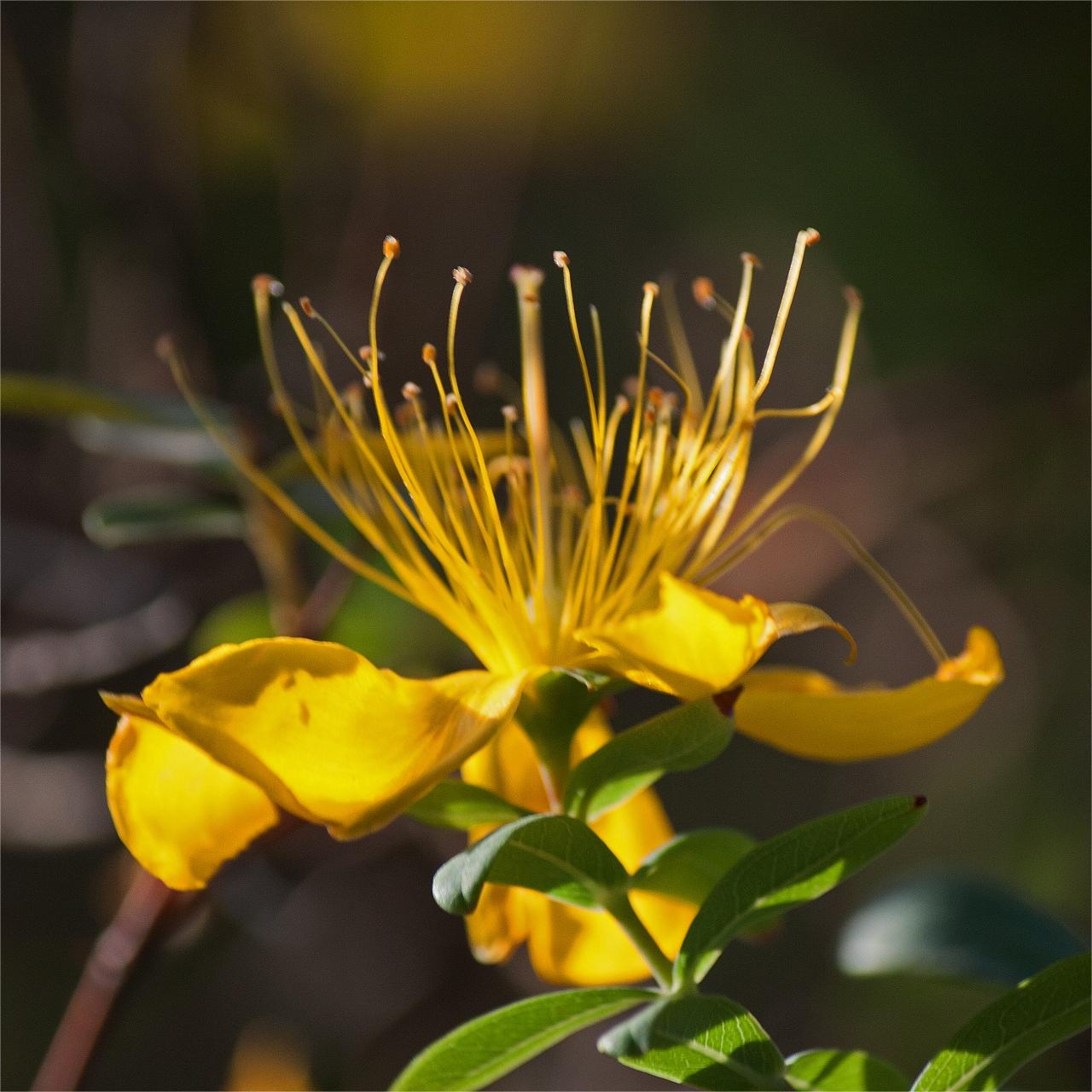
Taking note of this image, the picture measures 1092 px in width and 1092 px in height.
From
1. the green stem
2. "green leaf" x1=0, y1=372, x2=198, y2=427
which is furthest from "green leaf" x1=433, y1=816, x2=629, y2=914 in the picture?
"green leaf" x1=0, y1=372, x2=198, y2=427

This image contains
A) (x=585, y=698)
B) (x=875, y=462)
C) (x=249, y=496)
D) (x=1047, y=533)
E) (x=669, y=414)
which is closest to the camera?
(x=585, y=698)

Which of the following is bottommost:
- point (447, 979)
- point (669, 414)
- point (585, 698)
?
point (447, 979)

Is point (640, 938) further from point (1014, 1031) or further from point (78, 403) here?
point (78, 403)

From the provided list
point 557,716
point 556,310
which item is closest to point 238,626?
point 557,716

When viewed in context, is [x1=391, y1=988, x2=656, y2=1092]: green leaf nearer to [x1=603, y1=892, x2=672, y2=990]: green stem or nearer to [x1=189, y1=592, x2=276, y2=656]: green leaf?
[x1=603, y1=892, x2=672, y2=990]: green stem

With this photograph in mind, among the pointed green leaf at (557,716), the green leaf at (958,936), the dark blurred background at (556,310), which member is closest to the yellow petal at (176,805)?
the pointed green leaf at (557,716)

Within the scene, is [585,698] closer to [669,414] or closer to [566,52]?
[669,414]

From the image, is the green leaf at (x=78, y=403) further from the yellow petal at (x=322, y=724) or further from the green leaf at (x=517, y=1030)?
the green leaf at (x=517, y=1030)

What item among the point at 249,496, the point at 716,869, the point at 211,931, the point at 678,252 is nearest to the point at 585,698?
the point at 716,869
